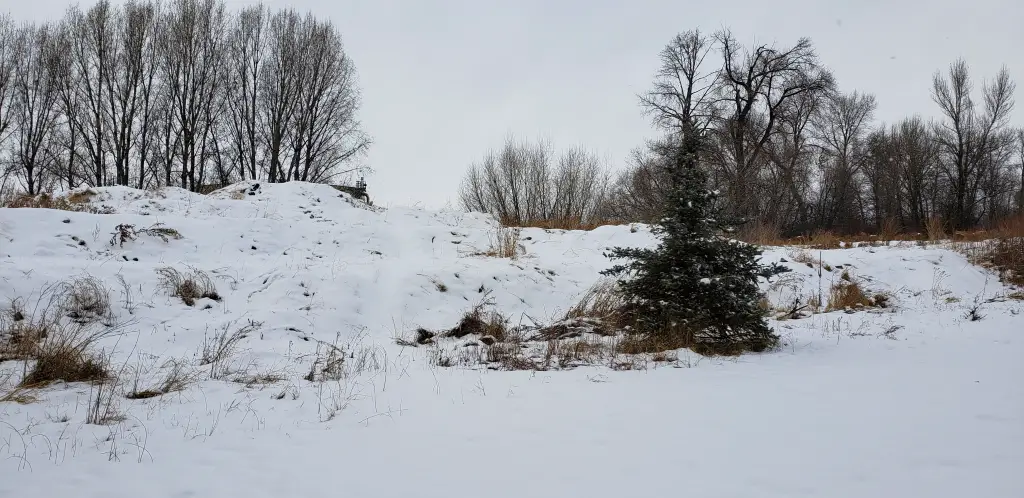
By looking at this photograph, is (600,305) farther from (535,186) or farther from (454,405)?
(535,186)

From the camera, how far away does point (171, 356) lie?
16.9ft

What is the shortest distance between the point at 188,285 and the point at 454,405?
5.34 m

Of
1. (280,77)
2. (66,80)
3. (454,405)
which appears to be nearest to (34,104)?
(66,80)

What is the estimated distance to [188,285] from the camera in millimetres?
6891

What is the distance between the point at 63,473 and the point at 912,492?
4.08 m

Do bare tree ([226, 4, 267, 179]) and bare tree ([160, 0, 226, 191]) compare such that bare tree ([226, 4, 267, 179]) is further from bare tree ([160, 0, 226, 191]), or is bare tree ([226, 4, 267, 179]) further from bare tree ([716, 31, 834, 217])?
bare tree ([716, 31, 834, 217])

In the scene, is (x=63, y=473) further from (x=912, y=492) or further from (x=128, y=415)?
(x=912, y=492)

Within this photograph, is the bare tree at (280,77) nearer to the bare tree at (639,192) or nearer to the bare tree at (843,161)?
the bare tree at (639,192)

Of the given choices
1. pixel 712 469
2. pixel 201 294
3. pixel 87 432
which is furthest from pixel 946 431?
pixel 201 294

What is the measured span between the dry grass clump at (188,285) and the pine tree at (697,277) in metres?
5.90

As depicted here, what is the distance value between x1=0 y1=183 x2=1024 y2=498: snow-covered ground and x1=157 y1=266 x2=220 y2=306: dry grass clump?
172 mm

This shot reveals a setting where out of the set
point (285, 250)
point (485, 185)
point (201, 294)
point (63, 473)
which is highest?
point (485, 185)

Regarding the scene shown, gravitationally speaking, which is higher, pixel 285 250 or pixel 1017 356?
pixel 285 250

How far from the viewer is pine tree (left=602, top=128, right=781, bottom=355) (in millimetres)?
5664
